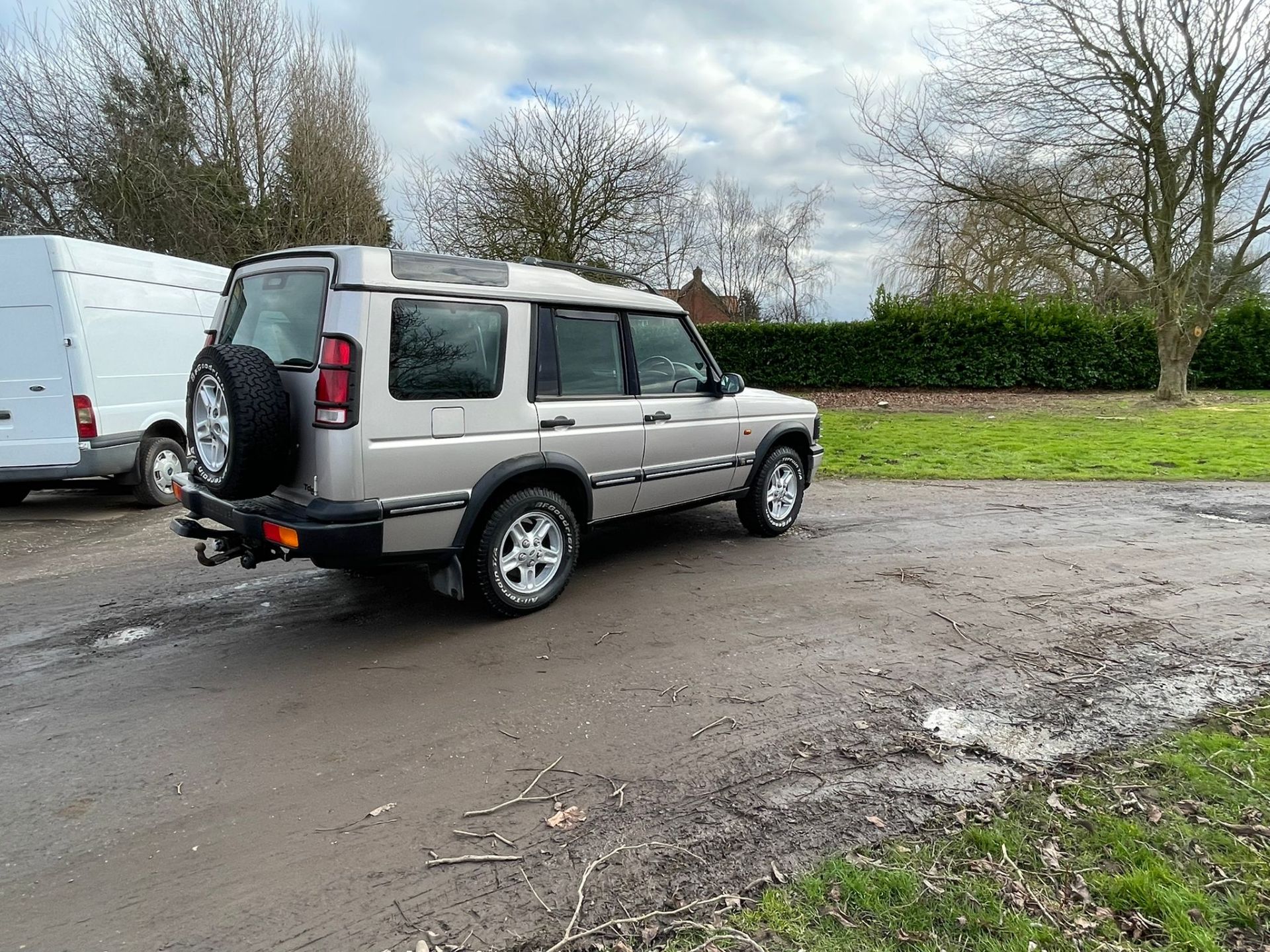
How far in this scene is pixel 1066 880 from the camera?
226 cm

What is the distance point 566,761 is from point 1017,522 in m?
5.75

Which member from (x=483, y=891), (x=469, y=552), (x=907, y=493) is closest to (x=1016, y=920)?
(x=483, y=891)

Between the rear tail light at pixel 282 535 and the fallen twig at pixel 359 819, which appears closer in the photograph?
the fallen twig at pixel 359 819

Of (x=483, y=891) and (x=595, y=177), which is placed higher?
(x=595, y=177)

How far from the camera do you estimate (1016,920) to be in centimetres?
211

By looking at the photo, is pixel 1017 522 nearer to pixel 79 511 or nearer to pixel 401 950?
pixel 401 950

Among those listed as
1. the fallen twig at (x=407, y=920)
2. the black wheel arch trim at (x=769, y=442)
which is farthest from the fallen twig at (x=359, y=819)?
the black wheel arch trim at (x=769, y=442)

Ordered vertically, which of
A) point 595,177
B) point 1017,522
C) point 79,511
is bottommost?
point 79,511

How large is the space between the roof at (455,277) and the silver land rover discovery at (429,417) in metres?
0.01

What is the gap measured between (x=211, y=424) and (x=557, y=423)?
1.89 meters

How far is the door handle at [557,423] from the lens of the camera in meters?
4.43

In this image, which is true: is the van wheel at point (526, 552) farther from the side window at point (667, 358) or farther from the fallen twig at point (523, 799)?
the fallen twig at point (523, 799)

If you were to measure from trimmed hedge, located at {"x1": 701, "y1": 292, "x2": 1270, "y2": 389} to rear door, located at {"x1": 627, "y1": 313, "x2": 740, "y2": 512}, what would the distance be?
14962 millimetres

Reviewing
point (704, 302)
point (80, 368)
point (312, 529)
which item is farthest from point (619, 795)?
point (704, 302)
